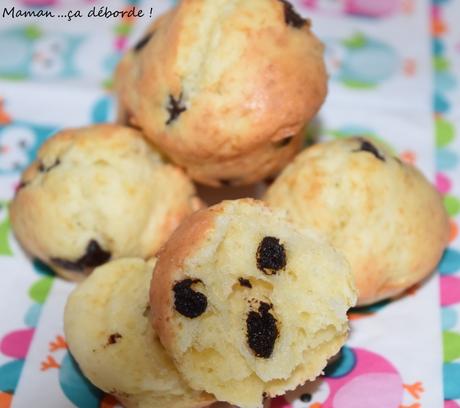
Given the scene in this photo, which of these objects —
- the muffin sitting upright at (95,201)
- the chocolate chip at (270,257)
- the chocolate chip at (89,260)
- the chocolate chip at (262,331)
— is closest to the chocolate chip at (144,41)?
the muffin sitting upright at (95,201)

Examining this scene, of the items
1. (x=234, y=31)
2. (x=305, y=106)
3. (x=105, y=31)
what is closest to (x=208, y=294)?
(x=305, y=106)

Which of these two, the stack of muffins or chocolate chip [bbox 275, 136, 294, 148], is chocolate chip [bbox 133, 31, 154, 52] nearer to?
the stack of muffins

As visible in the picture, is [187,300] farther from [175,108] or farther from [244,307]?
[175,108]

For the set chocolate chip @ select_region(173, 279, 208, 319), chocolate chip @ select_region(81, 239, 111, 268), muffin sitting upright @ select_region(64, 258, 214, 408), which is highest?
chocolate chip @ select_region(173, 279, 208, 319)

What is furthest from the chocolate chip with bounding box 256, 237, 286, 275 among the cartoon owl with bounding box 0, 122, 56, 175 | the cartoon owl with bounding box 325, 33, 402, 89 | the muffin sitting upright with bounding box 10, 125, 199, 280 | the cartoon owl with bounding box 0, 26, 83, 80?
the cartoon owl with bounding box 0, 26, 83, 80

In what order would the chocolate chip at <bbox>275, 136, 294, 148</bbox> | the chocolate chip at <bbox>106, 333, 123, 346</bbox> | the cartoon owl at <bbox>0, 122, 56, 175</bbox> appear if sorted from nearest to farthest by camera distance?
the chocolate chip at <bbox>106, 333, 123, 346</bbox>, the chocolate chip at <bbox>275, 136, 294, 148</bbox>, the cartoon owl at <bbox>0, 122, 56, 175</bbox>

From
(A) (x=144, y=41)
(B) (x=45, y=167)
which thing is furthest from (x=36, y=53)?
(B) (x=45, y=167)
